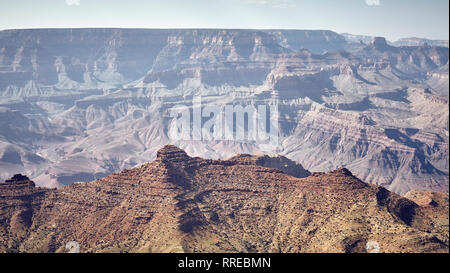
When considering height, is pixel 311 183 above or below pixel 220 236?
above

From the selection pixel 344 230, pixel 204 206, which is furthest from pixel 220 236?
pixel 344 230
